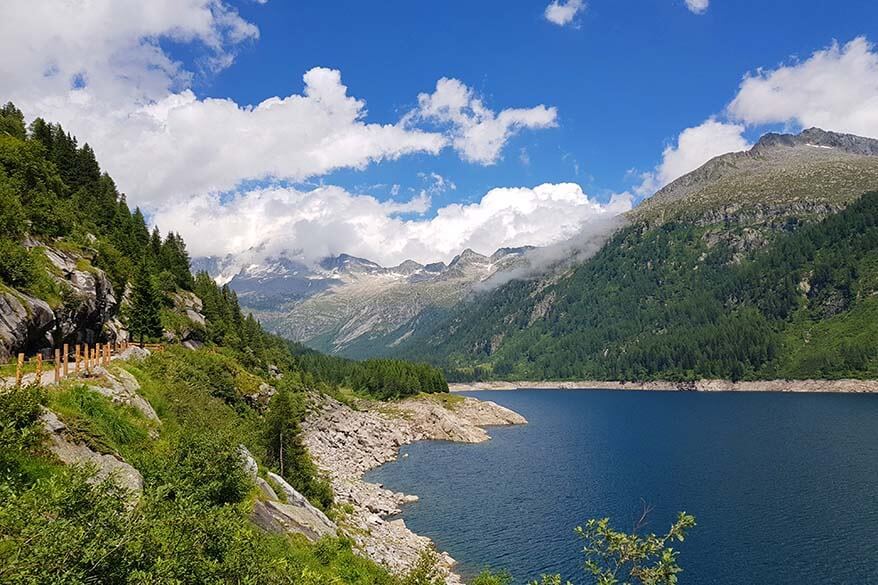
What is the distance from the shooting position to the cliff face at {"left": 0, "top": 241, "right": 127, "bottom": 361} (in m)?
36.2

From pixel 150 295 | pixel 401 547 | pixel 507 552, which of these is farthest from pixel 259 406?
pixel 507 552

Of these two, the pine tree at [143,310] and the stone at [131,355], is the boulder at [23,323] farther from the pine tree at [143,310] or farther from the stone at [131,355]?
the pine tree at [143,310]

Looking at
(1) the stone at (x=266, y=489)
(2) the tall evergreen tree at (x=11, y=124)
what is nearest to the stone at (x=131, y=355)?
(1) the stone at (x=266, y=489)

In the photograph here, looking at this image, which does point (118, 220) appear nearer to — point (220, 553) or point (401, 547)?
point (401, 547)

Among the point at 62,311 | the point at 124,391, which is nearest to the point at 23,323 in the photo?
the point at 62,311

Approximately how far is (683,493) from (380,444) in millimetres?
68830

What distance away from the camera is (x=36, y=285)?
42688mm

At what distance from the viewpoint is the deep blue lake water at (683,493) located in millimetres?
61938

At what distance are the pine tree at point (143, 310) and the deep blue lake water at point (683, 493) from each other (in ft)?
143

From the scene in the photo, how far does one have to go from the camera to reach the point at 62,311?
149 feet

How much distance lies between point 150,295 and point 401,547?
46.2 meters

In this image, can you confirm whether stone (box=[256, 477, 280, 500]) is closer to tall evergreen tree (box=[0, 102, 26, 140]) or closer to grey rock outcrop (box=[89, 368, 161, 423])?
grey rock outcrop (box=[89, 368, 161, 423])

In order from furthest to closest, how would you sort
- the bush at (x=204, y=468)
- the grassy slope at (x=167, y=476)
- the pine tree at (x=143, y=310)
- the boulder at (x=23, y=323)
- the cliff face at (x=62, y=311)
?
1. the pine tree at (x=143, y=310)
2. the cliff face at (x=62, y=311)
3. the boulder at (x=23, y=323)
4. the bush at (x=204, y=468)
5. the grassy slope at (x=167, y=476)

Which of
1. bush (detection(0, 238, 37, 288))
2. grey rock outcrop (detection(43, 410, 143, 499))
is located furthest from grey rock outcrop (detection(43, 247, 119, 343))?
grey rock outcrop (detection(43, 410, 143, 499))
